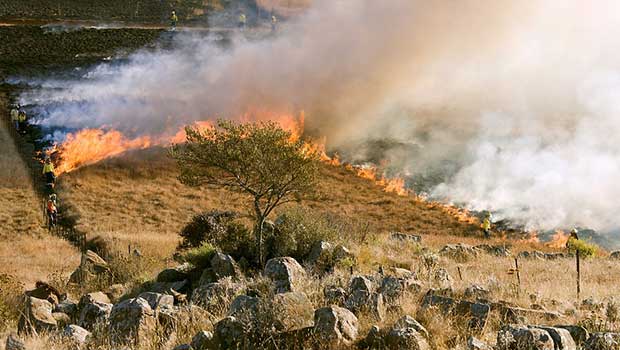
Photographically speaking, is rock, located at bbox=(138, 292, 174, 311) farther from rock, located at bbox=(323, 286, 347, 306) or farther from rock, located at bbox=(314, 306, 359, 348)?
rock, located at bbox=(314, 306, 359, 348)

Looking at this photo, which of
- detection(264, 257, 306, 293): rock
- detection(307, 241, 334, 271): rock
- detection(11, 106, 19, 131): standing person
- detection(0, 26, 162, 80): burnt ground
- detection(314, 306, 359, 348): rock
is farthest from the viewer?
Result: detection(0, 26, 162, 80): burnt ground

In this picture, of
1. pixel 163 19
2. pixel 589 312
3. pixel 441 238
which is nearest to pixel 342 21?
pixel 441 238

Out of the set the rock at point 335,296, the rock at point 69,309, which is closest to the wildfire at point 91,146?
the rock at point 69,309

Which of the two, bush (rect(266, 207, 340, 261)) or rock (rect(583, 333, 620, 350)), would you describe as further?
bush (rect(266, 207, 340, 261))

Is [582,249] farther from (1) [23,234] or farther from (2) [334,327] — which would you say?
(1) [23,234]

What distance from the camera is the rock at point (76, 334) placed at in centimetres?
1145

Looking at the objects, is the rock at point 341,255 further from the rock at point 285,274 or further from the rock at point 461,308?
the rock at point 461,308

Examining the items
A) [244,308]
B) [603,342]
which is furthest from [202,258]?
[603,342]

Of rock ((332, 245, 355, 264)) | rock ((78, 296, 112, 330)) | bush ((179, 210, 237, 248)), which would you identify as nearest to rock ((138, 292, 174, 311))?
rock ((78, 296, 112, 330))

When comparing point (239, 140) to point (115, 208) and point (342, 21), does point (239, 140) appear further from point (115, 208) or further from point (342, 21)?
point (342, 21)

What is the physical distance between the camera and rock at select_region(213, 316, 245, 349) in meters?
10.2

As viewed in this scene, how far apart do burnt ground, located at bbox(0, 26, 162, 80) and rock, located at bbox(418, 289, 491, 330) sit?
66788mm

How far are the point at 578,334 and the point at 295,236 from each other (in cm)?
1343

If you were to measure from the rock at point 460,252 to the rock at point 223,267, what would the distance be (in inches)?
489
